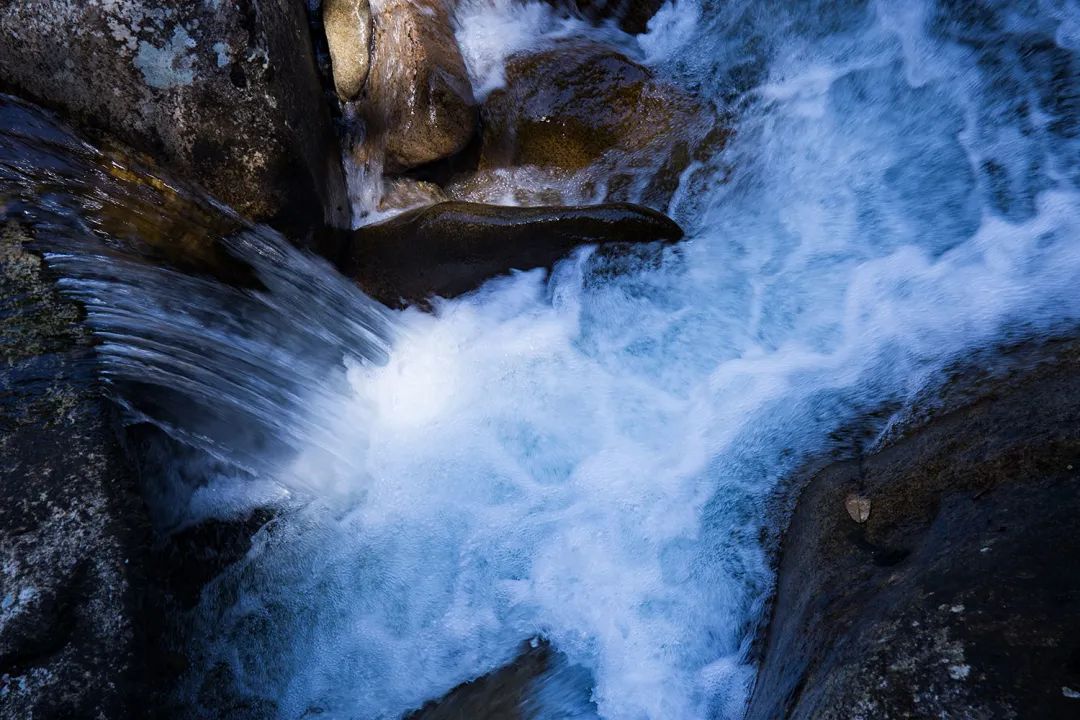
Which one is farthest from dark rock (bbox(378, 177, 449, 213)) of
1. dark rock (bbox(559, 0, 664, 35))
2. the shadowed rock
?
dark rock (bbox(559, 0, 664, 35))

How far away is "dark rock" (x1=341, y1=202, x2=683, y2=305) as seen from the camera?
385cm

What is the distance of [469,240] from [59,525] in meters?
2.27

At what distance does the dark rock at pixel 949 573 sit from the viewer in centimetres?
184

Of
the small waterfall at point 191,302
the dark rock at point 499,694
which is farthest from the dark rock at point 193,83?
the dark rock at point 499,694

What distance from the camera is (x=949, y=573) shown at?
2076 mm

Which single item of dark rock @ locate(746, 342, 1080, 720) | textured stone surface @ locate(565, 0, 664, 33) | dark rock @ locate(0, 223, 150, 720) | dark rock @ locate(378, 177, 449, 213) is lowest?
dark rock @ locate(746, 342, 1080, 720)

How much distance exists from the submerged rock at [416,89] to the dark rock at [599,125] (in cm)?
21

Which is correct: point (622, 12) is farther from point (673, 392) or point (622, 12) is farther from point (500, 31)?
point (673, 392)

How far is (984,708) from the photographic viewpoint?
1788 mm

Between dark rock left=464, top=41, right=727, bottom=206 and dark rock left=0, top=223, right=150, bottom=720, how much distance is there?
2285mm

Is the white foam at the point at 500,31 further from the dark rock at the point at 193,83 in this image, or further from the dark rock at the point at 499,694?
the dark rock at the point at 499,694

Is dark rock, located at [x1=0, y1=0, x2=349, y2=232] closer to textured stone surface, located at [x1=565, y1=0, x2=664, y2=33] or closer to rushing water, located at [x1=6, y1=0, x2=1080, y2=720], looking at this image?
rushing water, located at [x1=6, y1=0, x2=1080, y2=720]

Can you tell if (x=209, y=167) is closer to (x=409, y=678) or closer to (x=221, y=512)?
(x=221, y=512)

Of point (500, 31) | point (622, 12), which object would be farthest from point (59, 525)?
point (622, 12)
